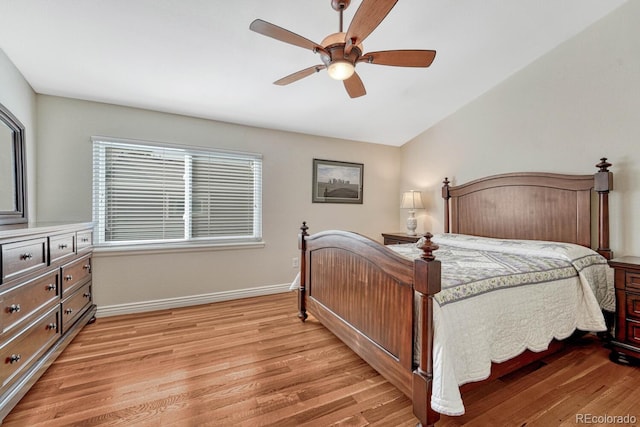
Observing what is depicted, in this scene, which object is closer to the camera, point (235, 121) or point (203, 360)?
point (203, 360)

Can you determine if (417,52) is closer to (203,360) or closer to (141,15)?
(141,15)

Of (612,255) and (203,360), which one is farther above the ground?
(612,255)

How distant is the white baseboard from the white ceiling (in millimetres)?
2053

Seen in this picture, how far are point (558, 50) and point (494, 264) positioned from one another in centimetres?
235

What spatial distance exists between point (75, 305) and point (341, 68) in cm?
274

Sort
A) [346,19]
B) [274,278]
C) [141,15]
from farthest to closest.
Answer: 1. [274,278]
2. [346,19]
3. [141,15]

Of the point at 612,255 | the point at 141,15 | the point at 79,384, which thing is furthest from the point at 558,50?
the point at 79,384

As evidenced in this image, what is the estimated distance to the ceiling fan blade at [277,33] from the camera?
1.49m

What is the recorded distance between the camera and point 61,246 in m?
2.02

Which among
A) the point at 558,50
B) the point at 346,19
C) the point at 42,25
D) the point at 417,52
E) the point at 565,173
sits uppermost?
the point at 558,50

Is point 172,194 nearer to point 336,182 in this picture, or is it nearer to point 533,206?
point 336,182

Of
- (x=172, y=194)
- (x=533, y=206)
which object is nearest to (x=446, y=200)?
(x=533, y=206)

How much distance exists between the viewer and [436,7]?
207 cm

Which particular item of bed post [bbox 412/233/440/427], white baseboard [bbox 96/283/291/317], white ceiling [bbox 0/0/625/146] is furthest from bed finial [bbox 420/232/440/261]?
white baseboard [bbox 96/283/291/317]
